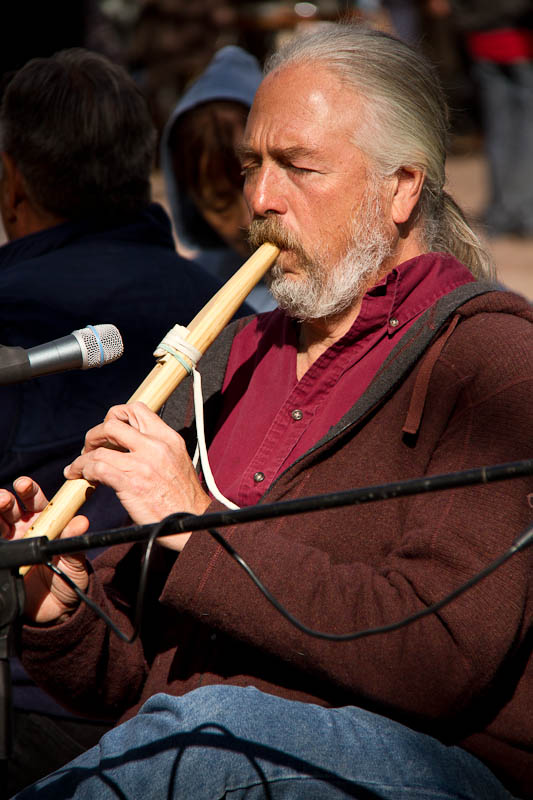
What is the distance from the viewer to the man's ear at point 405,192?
6.98 ft

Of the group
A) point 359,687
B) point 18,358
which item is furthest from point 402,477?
point 18,358

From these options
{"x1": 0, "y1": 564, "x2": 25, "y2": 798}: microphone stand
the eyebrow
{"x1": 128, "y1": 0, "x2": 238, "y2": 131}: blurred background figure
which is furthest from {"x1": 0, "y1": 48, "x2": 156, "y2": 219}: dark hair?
{"x1": 128, "y1": 0, "x2": 238, "y2": 131}: blurred background figure

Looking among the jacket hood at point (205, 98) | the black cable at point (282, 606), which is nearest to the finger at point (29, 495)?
the black cable at point (282, 606)

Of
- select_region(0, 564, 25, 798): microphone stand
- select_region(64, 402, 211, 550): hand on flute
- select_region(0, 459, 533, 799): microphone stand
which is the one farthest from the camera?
select_region(64, 402, 211, 550): hand on flute

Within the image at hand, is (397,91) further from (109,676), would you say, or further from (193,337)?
(109,676)

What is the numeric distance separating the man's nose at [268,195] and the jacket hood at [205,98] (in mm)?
1983

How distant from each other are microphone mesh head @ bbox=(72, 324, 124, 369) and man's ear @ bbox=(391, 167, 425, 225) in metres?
0.72

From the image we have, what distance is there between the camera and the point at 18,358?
160cm

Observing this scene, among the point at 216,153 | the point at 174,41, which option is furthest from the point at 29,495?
the point at 174,41

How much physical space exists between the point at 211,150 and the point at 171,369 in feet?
7.53

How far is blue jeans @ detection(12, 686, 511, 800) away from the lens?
165cm

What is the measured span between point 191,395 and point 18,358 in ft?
2.37

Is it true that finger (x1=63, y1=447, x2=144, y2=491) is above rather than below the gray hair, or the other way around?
below

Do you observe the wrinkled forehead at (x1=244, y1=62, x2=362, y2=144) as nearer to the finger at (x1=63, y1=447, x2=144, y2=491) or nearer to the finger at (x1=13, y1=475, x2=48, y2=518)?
the finger at (x1=63, y1=447, x2=144, y2=491)
